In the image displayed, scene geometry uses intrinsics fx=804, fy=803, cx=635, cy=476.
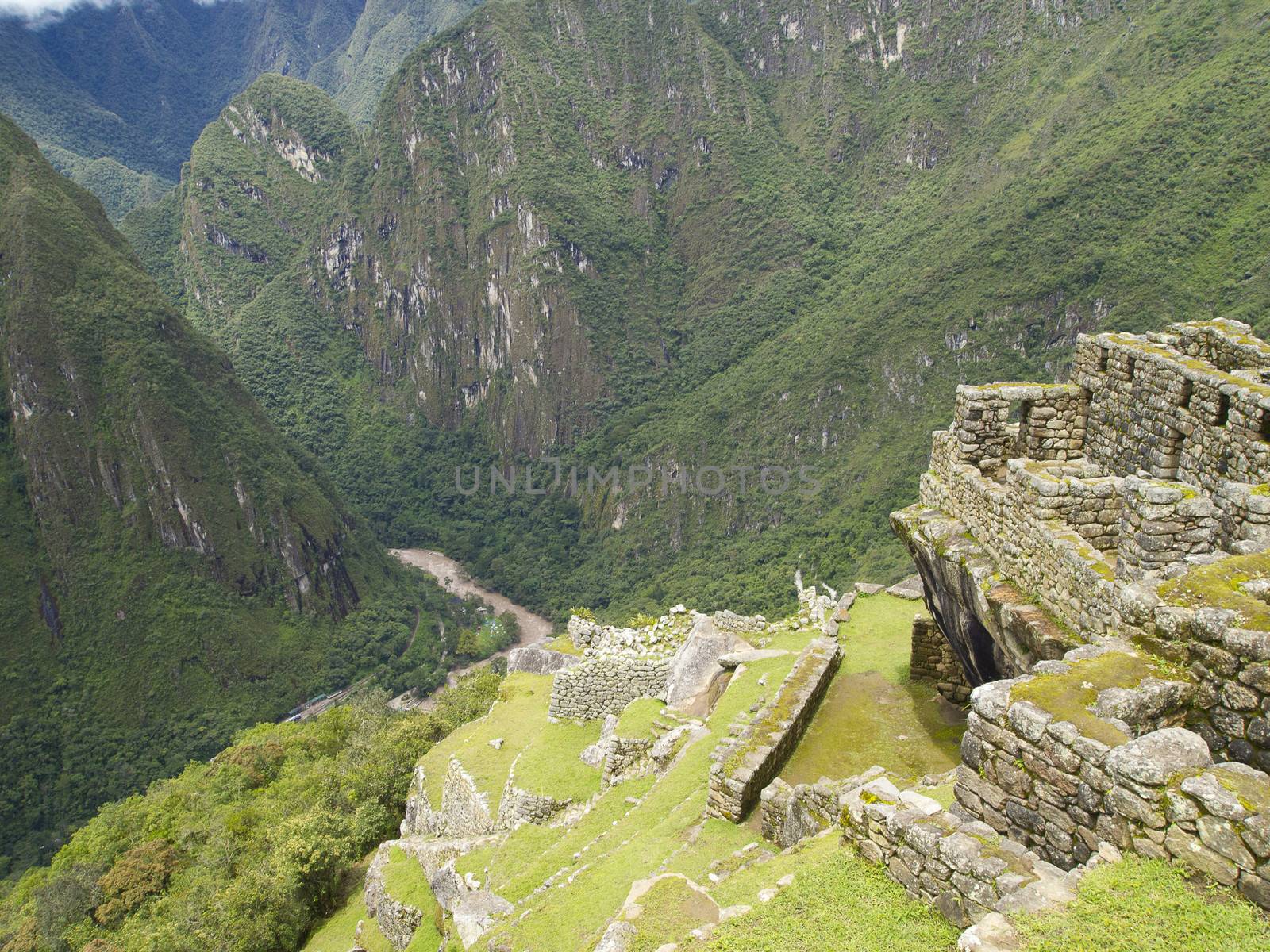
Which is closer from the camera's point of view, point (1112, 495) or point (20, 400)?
point (1112, 495)

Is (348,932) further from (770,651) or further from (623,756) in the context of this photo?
(770,651)

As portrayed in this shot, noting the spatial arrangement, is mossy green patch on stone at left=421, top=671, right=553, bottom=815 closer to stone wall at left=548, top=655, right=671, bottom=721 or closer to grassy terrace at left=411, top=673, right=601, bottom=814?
grassy terrace at left=411, top=673, right=601, bottom=814

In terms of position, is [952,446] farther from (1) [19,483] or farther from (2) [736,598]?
(1) [19,483]

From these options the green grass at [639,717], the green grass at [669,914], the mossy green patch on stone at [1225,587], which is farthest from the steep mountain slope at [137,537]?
the mossy green patch on stone at [1225,587]

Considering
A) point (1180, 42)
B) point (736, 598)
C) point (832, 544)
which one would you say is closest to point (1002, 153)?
point (1180, 42)

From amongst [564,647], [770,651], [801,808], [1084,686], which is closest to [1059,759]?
[1084,686]
